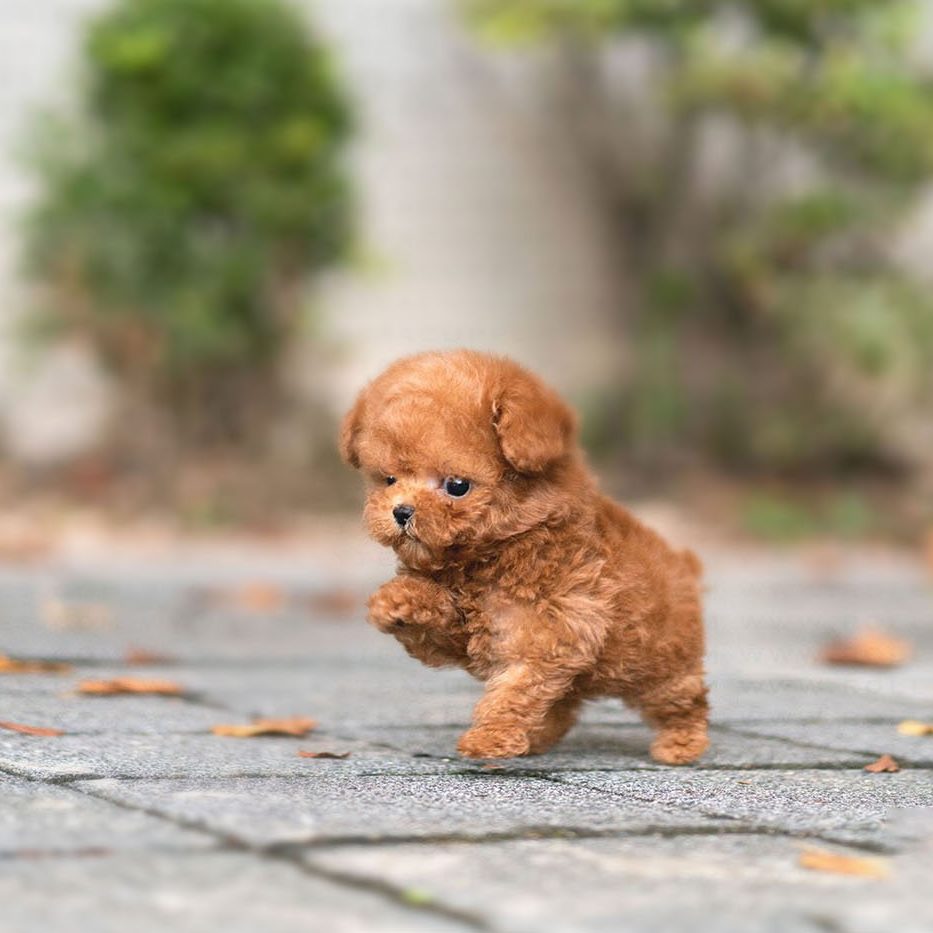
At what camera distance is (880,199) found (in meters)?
9.48

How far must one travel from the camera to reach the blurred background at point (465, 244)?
8.27m

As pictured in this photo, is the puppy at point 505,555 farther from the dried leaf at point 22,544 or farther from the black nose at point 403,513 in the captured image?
the dried leaf at point 22,544

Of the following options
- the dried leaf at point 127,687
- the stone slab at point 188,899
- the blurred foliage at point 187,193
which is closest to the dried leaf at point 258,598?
the dried leaf at point 127,687

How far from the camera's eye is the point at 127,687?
11.8 ft

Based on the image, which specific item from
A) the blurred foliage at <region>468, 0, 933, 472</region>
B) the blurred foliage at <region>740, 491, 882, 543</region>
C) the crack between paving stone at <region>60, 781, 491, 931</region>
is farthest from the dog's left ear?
the blurred foliage at <region>468, 0, 933, 472</region>

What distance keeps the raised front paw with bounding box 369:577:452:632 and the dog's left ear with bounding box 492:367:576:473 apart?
0.86 feet

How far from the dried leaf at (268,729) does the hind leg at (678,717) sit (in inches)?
24.2

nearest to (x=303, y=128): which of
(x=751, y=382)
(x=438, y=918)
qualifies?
(x=751, y=382)

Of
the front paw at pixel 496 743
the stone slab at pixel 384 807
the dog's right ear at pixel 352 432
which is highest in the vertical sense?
the dog's right ear at pixel 352 432

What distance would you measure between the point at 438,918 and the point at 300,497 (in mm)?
6739

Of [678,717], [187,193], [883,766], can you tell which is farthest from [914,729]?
[187,193]

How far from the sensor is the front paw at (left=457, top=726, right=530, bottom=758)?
288 centimetres

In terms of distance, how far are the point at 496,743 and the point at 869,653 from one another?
2130 millimetres

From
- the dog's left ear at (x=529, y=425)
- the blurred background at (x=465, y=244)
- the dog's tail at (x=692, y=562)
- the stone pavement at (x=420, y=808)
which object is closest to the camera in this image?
the stone pavement at (x=420, y=808)
